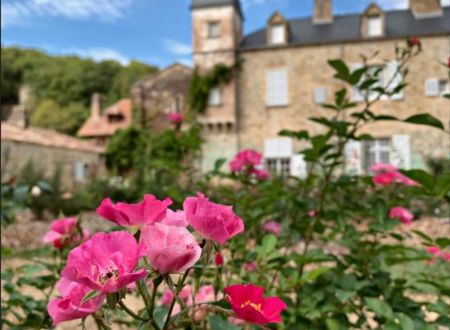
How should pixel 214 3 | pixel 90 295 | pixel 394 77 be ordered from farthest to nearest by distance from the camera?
pixel 214 3, pixel 394 77, pixel 90 295

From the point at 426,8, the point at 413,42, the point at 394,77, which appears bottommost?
the point at 394,77

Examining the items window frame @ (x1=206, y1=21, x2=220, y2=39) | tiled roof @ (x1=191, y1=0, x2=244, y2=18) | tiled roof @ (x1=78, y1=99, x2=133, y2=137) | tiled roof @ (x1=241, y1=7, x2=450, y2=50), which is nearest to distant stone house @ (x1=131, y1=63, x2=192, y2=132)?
window frame @ (x1=206, y1=21, x2=220, y2=39)

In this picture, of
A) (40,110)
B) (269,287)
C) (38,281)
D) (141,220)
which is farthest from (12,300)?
(40,110)

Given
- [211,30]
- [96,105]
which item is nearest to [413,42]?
[211,30]

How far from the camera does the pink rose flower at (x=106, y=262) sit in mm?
461

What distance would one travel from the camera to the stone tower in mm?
14586

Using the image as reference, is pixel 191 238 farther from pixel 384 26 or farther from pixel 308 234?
pixel 384 26

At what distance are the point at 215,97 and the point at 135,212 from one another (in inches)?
568

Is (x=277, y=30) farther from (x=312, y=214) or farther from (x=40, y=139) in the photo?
(x=312, y=214)

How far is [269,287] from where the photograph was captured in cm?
129

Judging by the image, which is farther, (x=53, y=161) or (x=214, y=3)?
(x=214, y=3)

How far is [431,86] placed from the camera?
13.6 meters

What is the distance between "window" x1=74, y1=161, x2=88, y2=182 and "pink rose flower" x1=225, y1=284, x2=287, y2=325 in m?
15.7

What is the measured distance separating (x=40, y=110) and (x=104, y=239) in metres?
30.9
